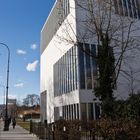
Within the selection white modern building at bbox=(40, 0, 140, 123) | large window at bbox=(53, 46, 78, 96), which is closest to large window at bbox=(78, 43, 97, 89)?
white modern building at bbox=(40, 0, 140, 123)

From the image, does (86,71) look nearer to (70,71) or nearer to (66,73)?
(70,71)

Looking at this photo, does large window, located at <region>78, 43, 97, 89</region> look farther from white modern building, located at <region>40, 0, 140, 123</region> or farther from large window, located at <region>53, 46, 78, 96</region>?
large window, located at <region>53, 46, 78, 96</region>

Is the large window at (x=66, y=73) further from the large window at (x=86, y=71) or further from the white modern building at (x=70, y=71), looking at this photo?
the large window at (x=86, y=71)

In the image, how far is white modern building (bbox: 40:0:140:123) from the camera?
39344 millimetres

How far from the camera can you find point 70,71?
148 ft

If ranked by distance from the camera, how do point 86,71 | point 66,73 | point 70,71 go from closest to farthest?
point 86,71
point 70,71
point 66,73

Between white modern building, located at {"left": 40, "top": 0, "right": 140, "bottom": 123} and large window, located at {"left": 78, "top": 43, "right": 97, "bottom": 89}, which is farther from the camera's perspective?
large window, located at {"left": 78, "top": 43, "right": 97, "bottom": 89}

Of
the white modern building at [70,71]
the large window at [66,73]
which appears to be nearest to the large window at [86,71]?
the white modern building at [70,71]

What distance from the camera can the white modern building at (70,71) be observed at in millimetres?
39344

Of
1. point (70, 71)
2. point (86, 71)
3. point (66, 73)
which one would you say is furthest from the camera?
point (66, 73)

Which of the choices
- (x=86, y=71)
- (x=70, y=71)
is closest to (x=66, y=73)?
(x=70, y=71)

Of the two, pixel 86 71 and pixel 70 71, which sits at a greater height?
pixel 70 71

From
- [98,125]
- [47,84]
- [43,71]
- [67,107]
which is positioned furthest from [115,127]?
[43,71]

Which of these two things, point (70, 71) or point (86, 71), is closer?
point (86, 71)
